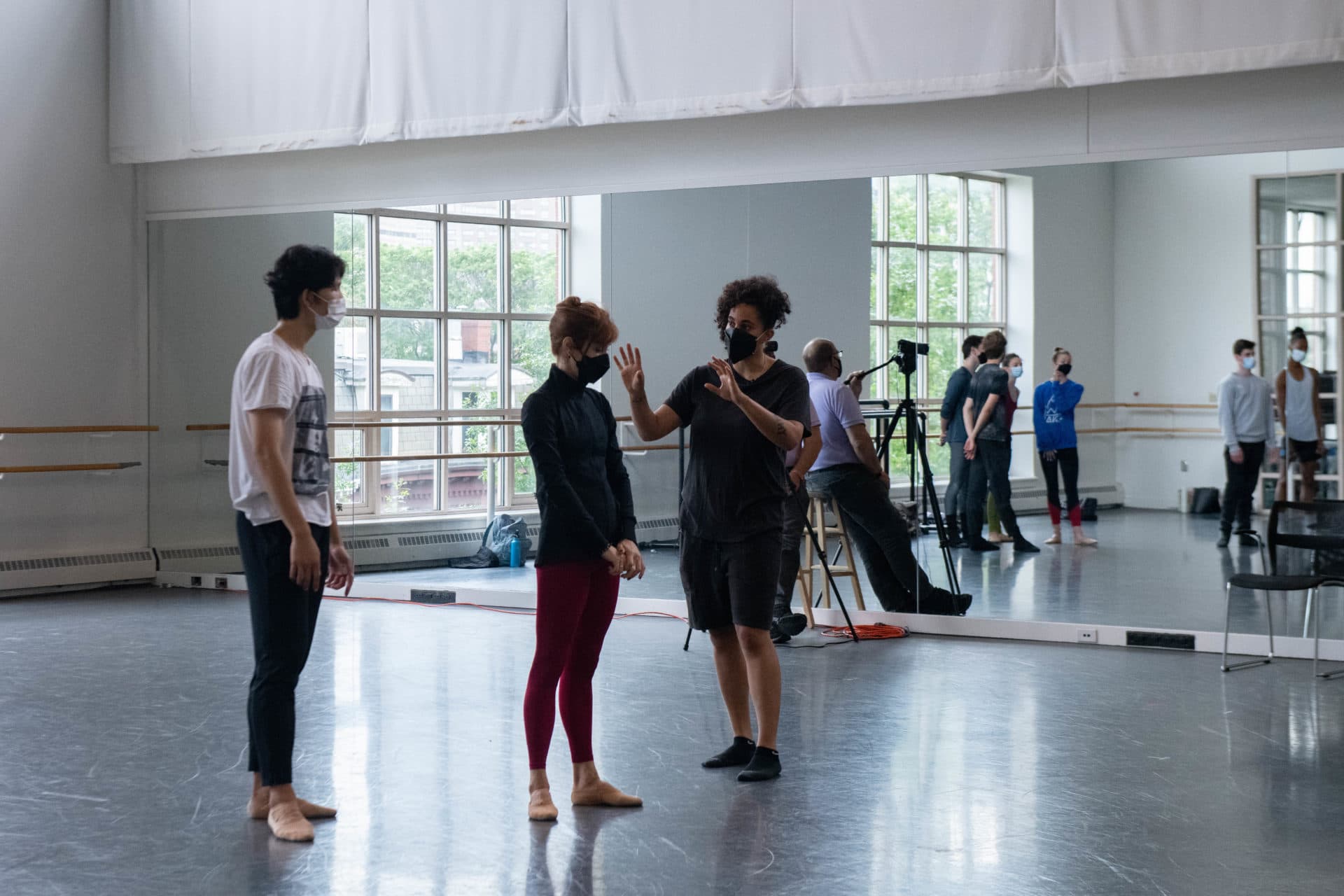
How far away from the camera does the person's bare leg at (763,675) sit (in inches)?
162

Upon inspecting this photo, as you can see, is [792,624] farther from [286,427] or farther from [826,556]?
[286,427]

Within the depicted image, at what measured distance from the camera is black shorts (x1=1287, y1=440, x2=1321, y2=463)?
6.23 metres

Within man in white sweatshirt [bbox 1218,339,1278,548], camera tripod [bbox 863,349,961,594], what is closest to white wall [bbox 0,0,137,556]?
camera tripod [bbox 863,349,961,594]

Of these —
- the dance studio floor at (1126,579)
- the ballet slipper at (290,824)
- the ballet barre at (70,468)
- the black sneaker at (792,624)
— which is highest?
the ballet barre at (70,468)

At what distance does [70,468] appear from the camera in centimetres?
862

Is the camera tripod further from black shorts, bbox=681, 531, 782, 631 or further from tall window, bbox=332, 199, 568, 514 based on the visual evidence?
black shorts, bbox=681, 531, 782, 631

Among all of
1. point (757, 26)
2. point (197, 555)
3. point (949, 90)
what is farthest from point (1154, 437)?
point (197, 555)

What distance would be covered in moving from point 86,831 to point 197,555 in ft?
18.7

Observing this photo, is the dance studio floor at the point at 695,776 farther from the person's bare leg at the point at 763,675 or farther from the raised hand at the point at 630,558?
the raised hand at the point at 630,558

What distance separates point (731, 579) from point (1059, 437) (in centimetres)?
322

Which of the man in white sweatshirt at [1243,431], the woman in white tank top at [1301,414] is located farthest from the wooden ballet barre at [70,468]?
the woman in white tank top at [1301,414]

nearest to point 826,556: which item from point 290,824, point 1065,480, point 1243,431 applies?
point 1065,480

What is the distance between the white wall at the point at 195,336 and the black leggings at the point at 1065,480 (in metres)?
5.03

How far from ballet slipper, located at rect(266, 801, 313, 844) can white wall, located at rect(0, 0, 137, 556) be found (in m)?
5.71
